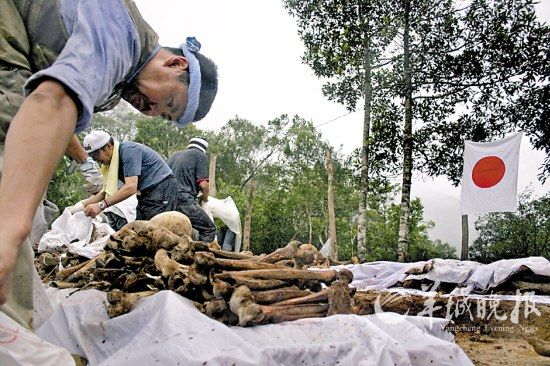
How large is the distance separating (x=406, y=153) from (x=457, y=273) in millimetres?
6533

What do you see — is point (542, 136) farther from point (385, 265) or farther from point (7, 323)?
point (7, 323)

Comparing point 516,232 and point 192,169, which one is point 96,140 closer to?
point 192,169

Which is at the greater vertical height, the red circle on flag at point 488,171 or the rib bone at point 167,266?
the red circle on flag at point 488,171

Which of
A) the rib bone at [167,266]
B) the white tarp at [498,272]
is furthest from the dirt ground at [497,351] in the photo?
the rib bone at [167,266]

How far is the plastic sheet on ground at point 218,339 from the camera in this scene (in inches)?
70.3

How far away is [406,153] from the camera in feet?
37.1

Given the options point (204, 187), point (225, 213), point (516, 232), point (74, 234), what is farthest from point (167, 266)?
point (516, 232)

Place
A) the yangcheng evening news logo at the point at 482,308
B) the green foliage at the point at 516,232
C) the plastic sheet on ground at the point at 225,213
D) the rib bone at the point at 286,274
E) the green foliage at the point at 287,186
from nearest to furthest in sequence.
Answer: the rib bone at the point at 286,274 → the yangcheng evening news logo at the point at 482,308 → the plastic sheet on ground at the point at 225,213 → the green foliage at the point at 516,232 → the green foliage at the point at 287,186

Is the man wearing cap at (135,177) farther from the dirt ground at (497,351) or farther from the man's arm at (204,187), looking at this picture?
the dirt ground at (497,351)

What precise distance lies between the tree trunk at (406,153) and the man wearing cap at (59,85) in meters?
9.66

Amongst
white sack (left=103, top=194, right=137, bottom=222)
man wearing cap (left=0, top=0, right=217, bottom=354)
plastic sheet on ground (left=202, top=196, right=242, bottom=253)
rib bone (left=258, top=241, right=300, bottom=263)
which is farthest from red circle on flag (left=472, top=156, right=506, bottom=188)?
man wearing cap (left=0, top=0, right=217, bottom=354)

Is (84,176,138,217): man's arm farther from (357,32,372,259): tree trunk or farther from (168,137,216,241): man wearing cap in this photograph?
(357,32,372,259): tree trunk

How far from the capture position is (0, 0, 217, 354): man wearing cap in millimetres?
731

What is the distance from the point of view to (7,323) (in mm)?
793
